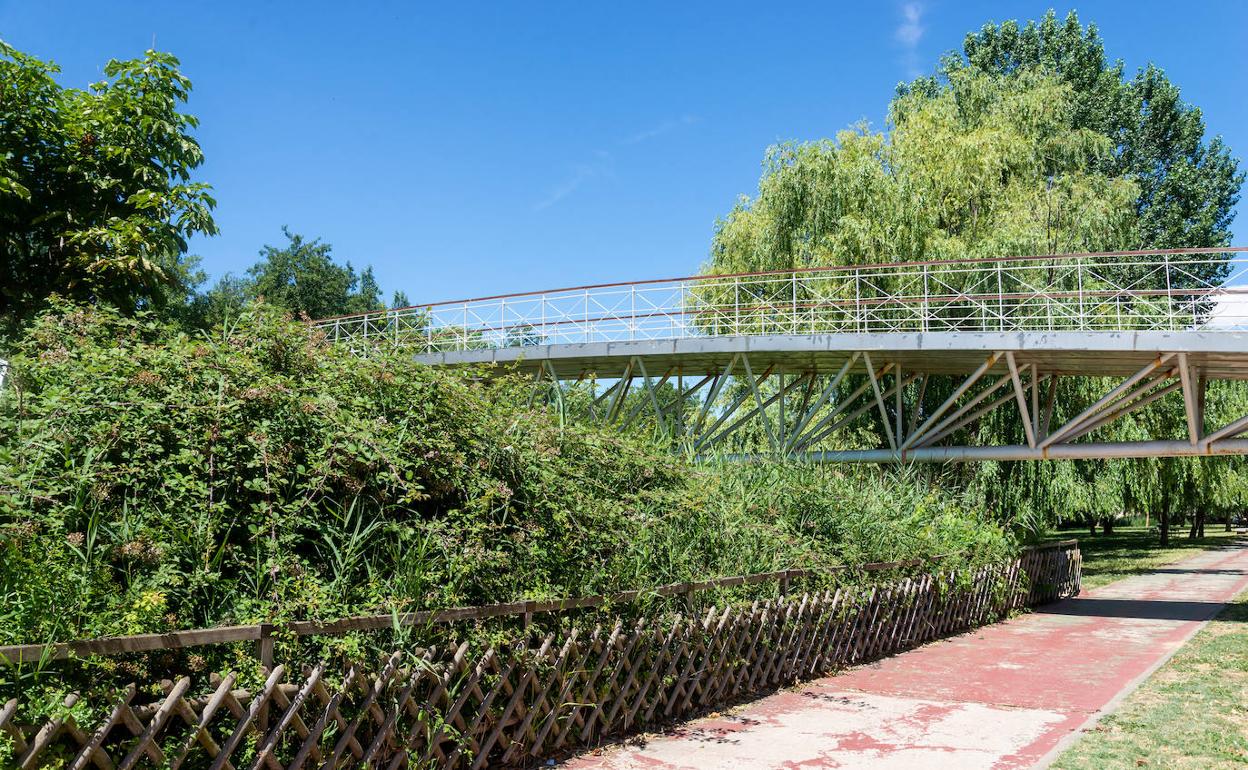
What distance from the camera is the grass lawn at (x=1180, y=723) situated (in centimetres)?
644

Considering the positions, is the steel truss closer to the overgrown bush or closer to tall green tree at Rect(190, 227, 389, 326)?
the overgrown bush

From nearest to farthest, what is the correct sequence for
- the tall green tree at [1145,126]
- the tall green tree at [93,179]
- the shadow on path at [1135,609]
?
the tall green tree at [93,179]
the shadow on path at [1135,609]
the tall green tree at [1145,126]

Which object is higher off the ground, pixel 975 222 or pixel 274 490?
pixel 975 222

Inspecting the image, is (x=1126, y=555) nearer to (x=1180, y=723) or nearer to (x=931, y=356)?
(x=931, y=356)

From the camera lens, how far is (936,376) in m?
23.1

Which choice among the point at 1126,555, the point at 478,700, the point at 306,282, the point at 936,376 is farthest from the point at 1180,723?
the point at 306,282

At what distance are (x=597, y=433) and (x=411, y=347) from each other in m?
2.02

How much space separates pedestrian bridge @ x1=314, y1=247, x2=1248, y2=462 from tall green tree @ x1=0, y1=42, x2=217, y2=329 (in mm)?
5778

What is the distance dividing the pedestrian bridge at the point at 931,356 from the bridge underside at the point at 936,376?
40 millimetres

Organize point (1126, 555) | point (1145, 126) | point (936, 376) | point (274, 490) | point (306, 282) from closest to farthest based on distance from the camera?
point (274, 490) → point (936, 376) → point (1126, 555) → point (1145, 126) → point (306, 282)

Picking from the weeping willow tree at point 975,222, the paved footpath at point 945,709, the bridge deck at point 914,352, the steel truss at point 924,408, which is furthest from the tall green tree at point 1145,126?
the paved footpath at point 945,709

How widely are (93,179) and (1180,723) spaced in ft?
36.5

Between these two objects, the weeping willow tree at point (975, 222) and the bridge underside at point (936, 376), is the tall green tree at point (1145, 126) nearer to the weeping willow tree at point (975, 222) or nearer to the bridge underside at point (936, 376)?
the weeping willow tree at point (975, 222)

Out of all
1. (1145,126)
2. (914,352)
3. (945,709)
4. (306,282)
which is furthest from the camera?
(306,282)
